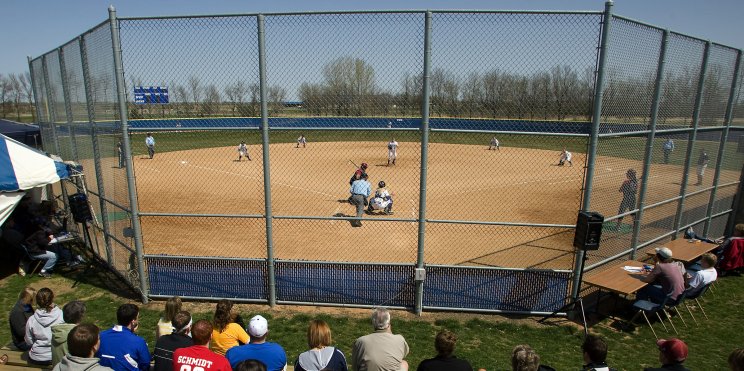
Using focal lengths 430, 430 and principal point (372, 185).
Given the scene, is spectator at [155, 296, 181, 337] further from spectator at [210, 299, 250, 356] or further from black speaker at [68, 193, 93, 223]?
black speaker at [68, 193, 93, 223]

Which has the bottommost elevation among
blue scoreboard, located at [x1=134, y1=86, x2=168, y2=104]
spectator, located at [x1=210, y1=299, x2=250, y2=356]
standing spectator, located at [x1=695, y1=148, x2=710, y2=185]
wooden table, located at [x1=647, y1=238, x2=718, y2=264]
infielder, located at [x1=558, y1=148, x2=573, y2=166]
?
infielder, located at [x1=558, y1=148, x2=573, y2=166]

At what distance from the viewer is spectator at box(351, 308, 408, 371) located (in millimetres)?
4102

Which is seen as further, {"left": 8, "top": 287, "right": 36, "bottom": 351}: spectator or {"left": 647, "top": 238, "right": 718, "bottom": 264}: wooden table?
{"left": 647, "top": 238, "right": 718, "bottom": 264}: wooden table

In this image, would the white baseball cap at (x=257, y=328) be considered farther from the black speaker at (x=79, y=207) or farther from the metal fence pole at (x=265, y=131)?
the black speaker at (x=79, y=207)

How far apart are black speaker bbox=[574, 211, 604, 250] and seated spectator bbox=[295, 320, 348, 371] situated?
4.43 m

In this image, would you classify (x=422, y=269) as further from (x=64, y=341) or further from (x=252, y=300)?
(x=64, y=341)

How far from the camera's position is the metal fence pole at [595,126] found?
6.24 metres

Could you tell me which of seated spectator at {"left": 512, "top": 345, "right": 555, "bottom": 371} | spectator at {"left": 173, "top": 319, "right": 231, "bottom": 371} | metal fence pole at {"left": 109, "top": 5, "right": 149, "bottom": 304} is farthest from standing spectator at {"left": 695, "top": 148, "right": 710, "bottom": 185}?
metal fence pole at {"left": 109, "top": 5, "right": 149, "bottom": 304}

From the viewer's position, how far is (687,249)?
8867mm

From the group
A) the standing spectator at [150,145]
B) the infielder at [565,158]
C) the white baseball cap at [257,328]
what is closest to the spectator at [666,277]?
the white baseball cap at [257,328]

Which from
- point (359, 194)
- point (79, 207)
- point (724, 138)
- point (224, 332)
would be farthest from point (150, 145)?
point (724, 138)

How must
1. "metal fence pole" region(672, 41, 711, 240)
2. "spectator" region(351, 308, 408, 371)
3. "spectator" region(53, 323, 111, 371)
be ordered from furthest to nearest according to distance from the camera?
"metal fence pole" region(672, 41, 711, 240)
"spectator" region(351, 308, 408, 371)
"spectator" region(53, 323, 111, 371)

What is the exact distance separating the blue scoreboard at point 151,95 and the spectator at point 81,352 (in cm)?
443

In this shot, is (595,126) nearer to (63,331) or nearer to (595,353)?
(595,353)
